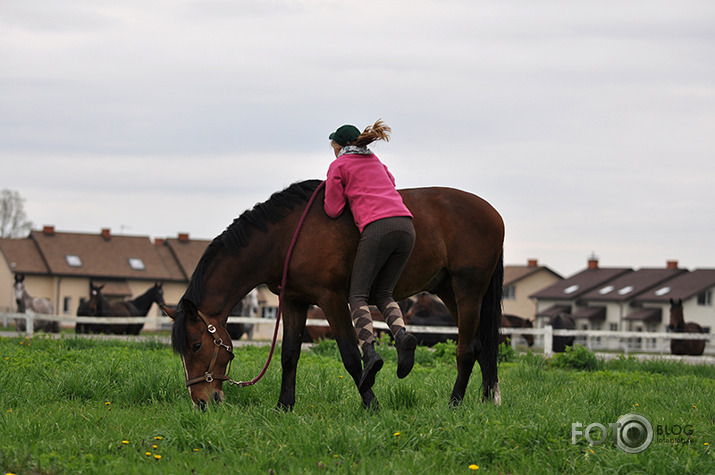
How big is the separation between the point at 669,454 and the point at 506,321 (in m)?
24.6

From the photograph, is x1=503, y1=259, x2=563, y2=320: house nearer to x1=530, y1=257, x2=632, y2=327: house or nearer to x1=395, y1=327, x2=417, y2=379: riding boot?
x1=530, y1=257, x2=632, y2=327: house

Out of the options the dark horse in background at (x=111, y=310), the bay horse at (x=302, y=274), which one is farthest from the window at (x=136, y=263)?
A: the bay horse at (x=302, y=274)

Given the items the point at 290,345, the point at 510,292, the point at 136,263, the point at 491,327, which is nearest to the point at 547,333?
the point at 491,327

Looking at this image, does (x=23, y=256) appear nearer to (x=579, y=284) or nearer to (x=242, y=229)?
(x=579, y=284)

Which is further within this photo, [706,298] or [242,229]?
Answer: [706,298]

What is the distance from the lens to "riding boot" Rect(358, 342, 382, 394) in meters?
5.42

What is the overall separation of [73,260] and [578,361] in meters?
51.1

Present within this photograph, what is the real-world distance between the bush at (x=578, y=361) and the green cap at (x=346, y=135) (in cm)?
728

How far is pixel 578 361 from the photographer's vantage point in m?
12.1

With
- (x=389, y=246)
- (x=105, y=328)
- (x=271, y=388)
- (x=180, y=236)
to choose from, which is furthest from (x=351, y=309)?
(x=180, y=236)

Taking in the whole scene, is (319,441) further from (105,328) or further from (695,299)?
(695,299)

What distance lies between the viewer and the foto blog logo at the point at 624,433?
4.63m

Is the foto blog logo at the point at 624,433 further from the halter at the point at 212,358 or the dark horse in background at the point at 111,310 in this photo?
the dark horse in background at the point at 111,310

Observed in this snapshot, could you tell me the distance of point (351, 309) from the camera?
584 centimetres
